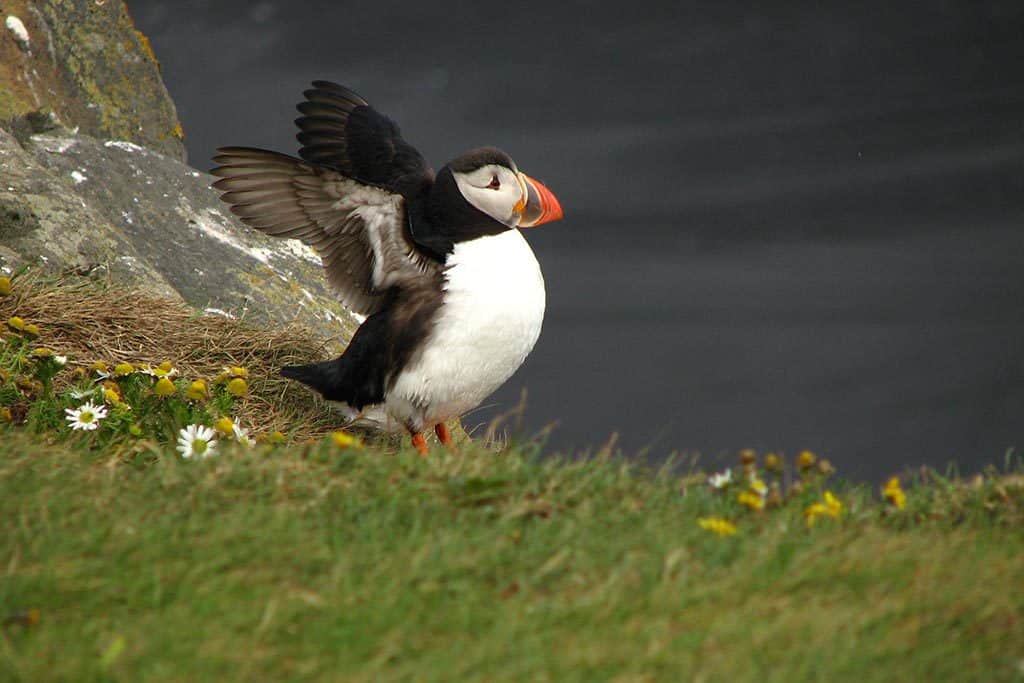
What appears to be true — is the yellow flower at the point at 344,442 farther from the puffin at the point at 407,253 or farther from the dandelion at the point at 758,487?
the puffin at the point at 407,253

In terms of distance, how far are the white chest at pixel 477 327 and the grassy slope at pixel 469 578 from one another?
154 cm

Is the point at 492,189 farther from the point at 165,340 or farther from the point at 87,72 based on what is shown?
the point at 87,72

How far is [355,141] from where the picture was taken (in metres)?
6.12

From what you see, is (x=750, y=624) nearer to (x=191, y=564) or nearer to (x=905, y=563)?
(x=905, y=563)

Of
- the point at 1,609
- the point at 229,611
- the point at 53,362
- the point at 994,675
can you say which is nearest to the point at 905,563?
the point at 994,675

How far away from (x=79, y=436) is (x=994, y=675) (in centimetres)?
368

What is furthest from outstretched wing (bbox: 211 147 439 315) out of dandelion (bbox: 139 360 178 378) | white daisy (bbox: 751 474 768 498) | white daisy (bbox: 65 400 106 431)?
white daisy (bbox: 751 474 768 498)

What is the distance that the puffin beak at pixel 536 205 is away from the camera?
5.84 m

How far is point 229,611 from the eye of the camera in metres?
3.10

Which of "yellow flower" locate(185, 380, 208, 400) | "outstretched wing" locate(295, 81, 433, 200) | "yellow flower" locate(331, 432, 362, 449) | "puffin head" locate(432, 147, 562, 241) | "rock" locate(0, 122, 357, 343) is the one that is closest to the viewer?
"yellow flower" locate(331, 432, 362, 449)

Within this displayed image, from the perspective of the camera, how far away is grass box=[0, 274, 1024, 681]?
9.67 ft

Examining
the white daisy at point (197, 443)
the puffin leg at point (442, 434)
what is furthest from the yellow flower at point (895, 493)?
the puffin leg at point (442, 434)

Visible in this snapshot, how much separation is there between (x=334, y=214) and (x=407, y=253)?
0.43m

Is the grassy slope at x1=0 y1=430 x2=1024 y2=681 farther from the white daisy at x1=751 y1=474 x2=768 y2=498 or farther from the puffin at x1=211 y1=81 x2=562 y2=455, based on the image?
the puffin at x1=211 y1=81 x2=562 y2=455
